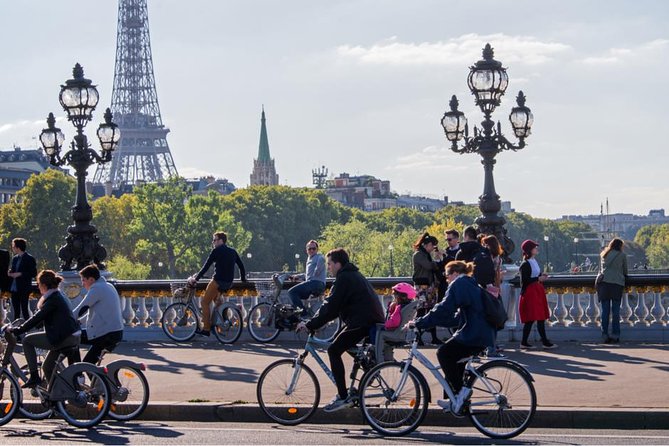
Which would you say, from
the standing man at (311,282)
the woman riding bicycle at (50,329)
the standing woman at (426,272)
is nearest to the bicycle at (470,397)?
the woman riding bicycle at (50,329)

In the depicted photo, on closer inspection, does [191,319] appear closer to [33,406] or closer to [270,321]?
[270,321]

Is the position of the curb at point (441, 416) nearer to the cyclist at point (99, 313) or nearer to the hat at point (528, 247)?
the cyclist at point (99, 313)

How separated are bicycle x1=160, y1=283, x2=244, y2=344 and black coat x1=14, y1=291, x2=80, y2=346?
795cm

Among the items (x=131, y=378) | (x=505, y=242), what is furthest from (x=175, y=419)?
(x=505, y=242)

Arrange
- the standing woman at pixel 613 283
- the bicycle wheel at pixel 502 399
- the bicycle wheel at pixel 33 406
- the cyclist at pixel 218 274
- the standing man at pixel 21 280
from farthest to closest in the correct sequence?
the standing man at pixel 21 280, the cyclist at pixel 218 274, the standing woman at pixel 613 283, the bicycle wheel at pixel 33 406, the bicycle wheel at pixel 502 399

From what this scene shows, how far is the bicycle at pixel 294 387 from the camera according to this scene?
567 inches

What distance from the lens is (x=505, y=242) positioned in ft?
77.6

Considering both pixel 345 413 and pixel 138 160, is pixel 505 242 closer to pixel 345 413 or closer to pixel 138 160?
pixel 345 413

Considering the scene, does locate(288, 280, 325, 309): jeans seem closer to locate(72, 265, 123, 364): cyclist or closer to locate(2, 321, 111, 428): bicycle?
locate(72, 265, 123, 364): cyclist

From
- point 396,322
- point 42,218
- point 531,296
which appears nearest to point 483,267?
point 531,296

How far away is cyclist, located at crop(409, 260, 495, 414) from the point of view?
1334cm

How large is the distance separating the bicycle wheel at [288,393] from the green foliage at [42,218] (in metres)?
89.3

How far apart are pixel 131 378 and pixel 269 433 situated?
1.97 metres

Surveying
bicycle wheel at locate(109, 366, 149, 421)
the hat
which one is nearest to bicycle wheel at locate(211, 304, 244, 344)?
the hat
